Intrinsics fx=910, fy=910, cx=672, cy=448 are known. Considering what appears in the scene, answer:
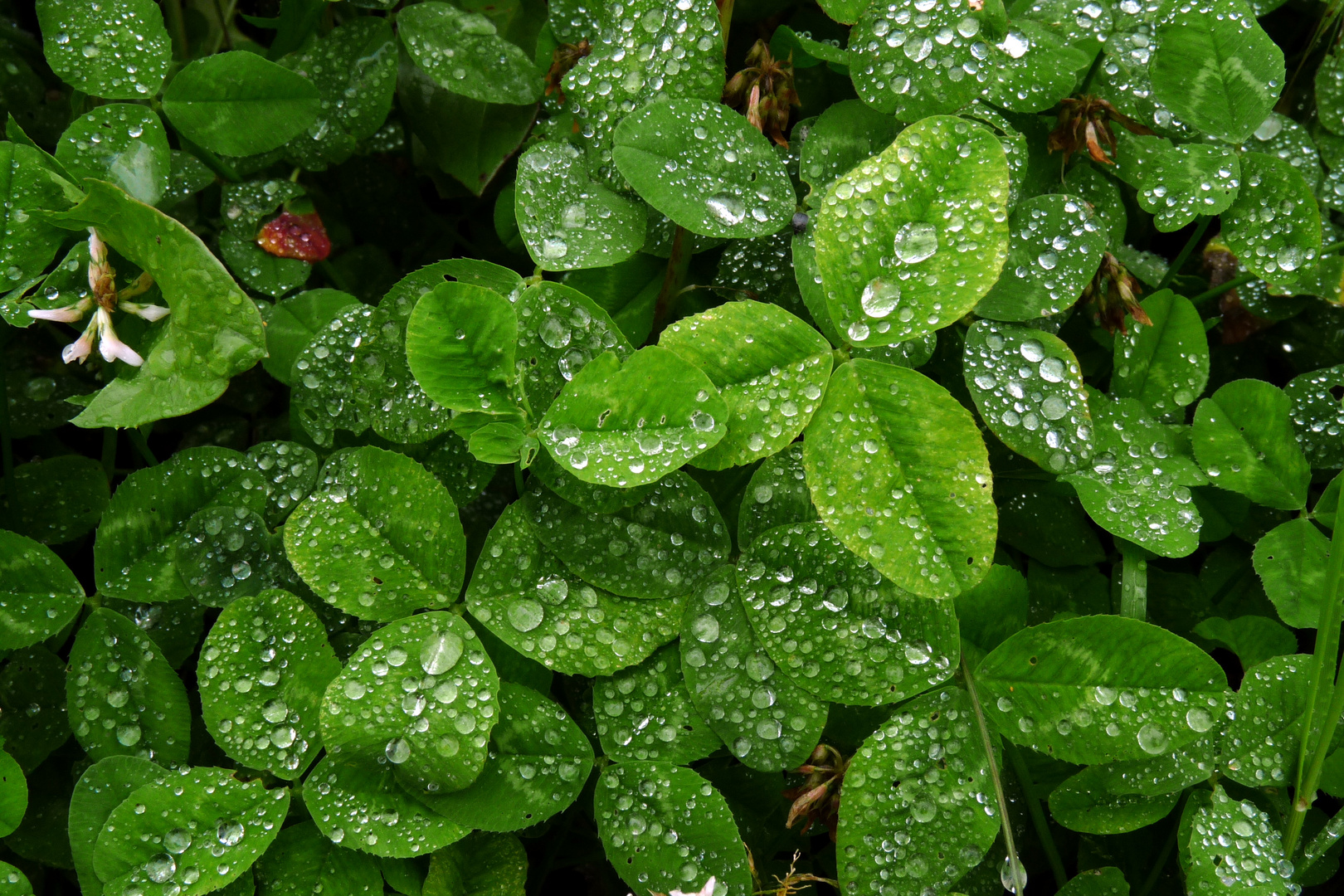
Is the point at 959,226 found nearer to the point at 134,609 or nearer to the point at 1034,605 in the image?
the point at 1034,605

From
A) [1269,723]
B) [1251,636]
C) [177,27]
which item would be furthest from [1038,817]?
[177,27]

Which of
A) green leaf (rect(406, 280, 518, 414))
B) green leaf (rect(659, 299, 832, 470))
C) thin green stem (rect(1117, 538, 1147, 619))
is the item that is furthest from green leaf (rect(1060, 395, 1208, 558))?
green leaf (rect(406, 280, 518, 414))

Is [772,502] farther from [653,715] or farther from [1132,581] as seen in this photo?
[1132,581]

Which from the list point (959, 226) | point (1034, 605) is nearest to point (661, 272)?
point (959, 226)

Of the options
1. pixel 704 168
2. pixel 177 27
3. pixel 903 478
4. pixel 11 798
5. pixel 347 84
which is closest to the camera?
pixel 903 478

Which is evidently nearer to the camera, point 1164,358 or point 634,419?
point 634,419

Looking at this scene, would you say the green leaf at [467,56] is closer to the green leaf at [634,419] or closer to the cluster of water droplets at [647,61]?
the cluster of water droplets at [647,61]
